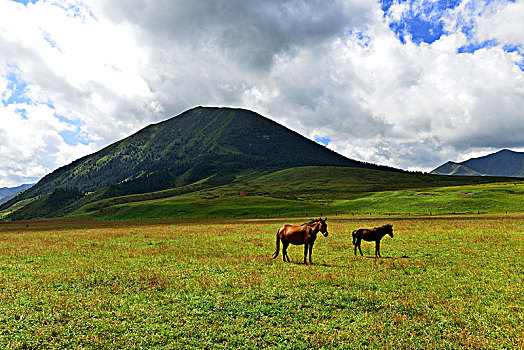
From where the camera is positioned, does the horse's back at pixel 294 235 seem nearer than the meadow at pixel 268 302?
No

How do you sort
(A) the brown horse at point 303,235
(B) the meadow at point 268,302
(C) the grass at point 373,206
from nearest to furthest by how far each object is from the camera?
(B) the meadow at point 268,302 → (A) the brown horse at point 303,235 → (C) the grass at point 373,206

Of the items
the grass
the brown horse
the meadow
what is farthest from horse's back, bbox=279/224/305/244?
the grass

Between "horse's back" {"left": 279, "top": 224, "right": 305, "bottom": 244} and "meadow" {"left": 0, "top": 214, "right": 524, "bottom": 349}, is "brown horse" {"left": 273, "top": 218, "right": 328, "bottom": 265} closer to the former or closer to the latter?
"horse's back" {"left": 279, "top": 224, "right": 305, "bottom": 244}

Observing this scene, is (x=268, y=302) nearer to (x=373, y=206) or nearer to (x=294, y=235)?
(x=294, y=235)

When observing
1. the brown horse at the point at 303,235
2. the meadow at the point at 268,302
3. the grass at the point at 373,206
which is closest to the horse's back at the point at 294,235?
the brown horse at the point at 303,235

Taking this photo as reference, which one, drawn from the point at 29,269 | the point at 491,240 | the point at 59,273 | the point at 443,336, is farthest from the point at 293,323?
the point at 491,240

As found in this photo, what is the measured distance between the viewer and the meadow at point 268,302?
32.1 feet

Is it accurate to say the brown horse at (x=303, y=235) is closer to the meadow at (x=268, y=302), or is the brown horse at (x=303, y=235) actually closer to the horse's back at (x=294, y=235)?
the horse's back at (x=294, y=235)

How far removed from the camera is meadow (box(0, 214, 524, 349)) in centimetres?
980

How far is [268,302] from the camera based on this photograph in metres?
13.0

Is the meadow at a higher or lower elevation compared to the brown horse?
lower

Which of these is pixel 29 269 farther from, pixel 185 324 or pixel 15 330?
pixel 185 324

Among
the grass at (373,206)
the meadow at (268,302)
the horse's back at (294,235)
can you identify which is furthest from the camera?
the grass at (373,206)

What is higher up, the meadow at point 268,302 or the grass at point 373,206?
the grass at point 373,206
